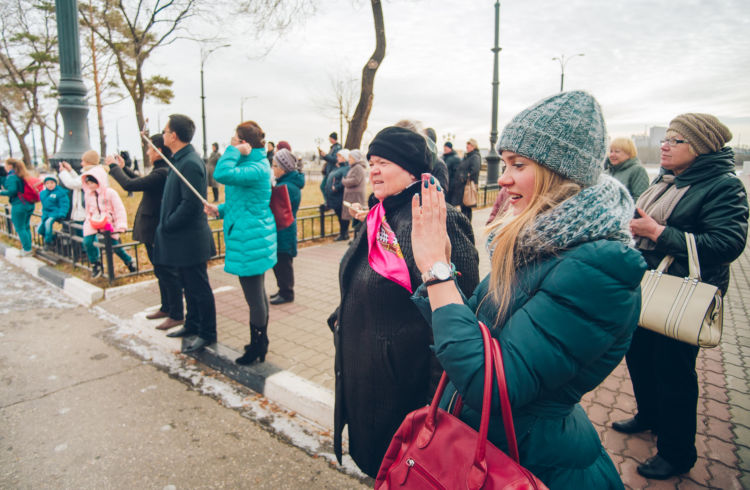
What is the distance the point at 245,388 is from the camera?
3.77m

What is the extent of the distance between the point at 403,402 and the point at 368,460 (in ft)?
1.09

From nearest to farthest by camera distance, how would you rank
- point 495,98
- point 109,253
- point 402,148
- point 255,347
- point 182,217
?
point 402,148 → point 255,347 → point 182,217 → point 109,253 → point 495,98

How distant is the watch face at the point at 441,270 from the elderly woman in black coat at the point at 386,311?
2.00ft

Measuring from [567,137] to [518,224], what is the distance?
274mm

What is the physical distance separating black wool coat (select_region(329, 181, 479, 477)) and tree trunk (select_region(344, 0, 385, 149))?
11141mm

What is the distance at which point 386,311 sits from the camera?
1.99 m

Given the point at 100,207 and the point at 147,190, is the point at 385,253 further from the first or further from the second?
the point at 100,207

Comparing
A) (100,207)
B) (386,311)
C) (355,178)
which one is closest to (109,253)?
(100,207)

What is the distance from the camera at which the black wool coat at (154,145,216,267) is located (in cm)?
411

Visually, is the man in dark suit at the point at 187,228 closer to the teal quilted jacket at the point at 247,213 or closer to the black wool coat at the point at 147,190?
the teal quilted jacket at the point at 247,213

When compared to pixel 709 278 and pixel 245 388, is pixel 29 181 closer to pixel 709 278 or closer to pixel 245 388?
pixel 245 388

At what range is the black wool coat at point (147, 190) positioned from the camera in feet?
15.6

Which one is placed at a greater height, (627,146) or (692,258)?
(627,146)

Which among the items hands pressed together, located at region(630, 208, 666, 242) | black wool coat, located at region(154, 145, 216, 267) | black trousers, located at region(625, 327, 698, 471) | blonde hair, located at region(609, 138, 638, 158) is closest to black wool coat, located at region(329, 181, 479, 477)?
hands pressed together, located at region(630, 208, 666, 242)
